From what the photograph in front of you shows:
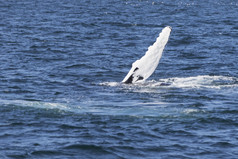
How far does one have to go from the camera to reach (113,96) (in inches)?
929

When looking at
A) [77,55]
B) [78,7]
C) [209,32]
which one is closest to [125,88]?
[77,55]

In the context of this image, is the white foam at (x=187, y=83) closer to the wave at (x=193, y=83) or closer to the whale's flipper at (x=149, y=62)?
the wave at (x=193, y=83)

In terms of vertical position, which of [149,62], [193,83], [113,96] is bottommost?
[113,96]

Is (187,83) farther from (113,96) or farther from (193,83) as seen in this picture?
(113,96)

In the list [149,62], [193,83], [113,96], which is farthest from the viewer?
[193,83]

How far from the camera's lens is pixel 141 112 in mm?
20781

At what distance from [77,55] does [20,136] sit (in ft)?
59.3

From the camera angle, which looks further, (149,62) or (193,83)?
(193,83)

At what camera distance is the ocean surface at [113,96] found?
56.3 feet

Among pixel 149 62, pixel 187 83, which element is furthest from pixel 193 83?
pixel 149 62

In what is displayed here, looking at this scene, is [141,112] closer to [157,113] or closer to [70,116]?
[157,113]

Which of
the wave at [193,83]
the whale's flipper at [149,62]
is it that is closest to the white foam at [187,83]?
the wave at [193,83]

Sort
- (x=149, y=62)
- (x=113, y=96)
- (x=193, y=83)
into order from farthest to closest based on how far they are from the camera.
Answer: (x=193, y=83)
(x=149, y=62)
(x=113, y=96)

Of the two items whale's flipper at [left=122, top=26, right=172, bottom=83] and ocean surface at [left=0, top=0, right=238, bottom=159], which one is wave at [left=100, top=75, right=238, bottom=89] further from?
Result: whale's flipper at [left=122, top=26, right=172, bottom=83]
